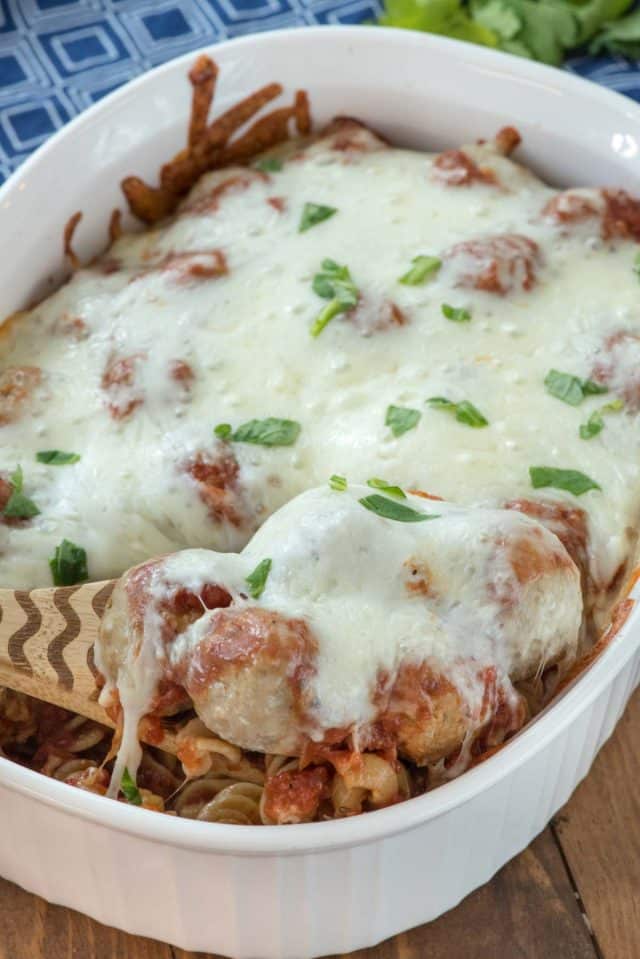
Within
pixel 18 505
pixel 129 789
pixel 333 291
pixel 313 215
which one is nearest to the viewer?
pixel 129 789

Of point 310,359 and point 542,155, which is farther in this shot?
point 542,155

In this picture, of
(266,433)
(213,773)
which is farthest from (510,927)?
(266,433)

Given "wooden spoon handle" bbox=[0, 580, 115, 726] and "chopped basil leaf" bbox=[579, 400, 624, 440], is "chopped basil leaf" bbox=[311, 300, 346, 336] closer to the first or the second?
"chopped basil leaf" bbox=[579, 400, 624, 440]

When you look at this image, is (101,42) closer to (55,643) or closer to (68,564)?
(68,564)

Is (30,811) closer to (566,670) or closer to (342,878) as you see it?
(342,878)

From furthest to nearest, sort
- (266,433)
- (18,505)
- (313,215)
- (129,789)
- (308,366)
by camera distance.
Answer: (313,215) → (308,366) → (266,433) → (18,505) → (129,789)

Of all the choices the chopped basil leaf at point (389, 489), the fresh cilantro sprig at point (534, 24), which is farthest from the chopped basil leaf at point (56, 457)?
the fresh cilantro sprig at point (534, 24)

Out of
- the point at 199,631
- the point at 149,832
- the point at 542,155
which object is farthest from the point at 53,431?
the point at 542,155

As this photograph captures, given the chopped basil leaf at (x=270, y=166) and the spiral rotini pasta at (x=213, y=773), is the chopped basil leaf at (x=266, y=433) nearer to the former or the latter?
the spiral rotini pasta at (x=213, y=773)
